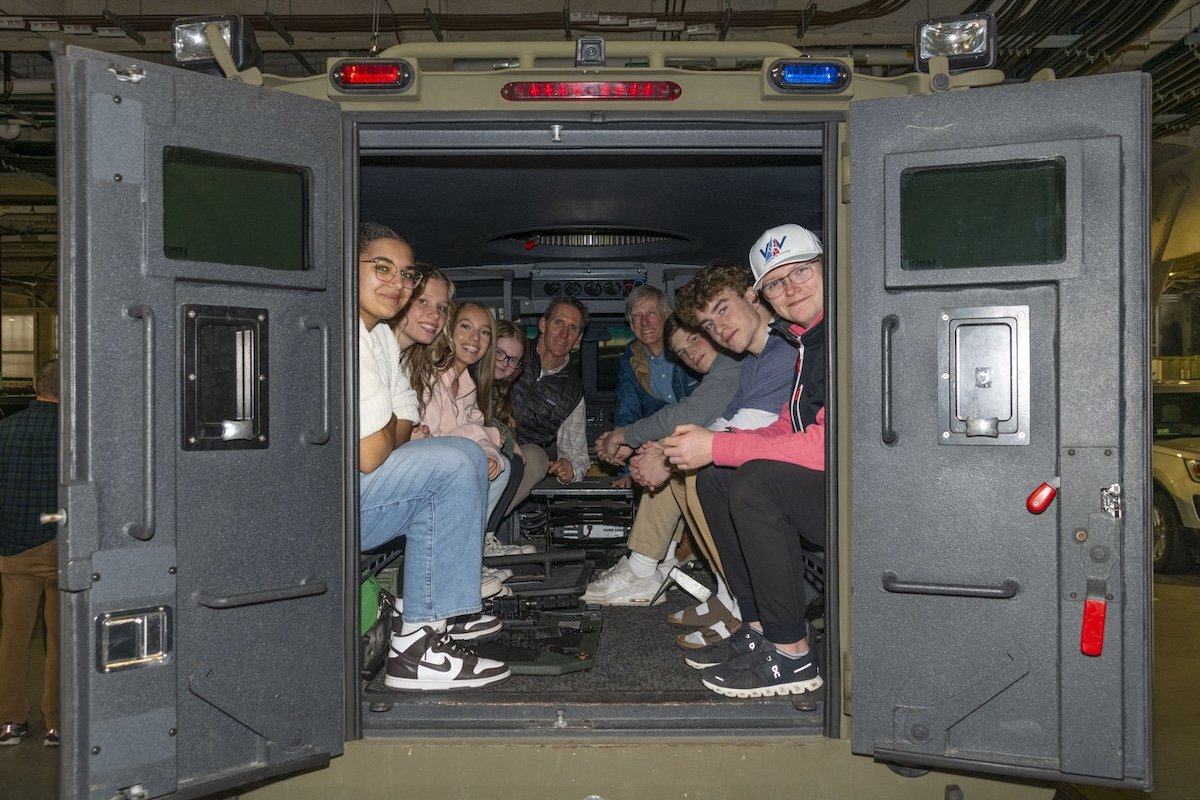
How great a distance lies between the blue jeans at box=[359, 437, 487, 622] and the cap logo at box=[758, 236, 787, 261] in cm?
130

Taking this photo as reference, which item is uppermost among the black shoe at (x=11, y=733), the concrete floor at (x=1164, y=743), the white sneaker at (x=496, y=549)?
the white sneaker at (x=496, y=549)

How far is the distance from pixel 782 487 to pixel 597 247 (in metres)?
3.14

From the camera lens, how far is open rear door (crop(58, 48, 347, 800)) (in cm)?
234

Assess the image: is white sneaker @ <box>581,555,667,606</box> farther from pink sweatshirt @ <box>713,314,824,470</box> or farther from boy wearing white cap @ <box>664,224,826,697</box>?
pink sweatshirt @ <box>713,314,824,470</box>

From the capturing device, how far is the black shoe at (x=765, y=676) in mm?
3117

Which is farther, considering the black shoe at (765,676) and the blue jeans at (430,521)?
the blue jeans at (430,521)

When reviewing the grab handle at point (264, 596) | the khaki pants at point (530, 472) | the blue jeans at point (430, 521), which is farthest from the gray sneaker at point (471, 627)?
the khaki pants at point (530, 472)

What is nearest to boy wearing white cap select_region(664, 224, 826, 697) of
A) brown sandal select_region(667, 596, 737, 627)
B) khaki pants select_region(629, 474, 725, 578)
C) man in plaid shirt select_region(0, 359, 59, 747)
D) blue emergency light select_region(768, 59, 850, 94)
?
blue emergency light select_region(768, 59, 850, 94)

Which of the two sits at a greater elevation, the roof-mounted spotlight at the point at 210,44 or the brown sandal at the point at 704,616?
the roof-mounted spotlight at the point at 210,44

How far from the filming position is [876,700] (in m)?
2.74

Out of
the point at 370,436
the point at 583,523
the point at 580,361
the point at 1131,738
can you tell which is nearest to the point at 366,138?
the point at 370,436

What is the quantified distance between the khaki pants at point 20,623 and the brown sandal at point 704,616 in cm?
313

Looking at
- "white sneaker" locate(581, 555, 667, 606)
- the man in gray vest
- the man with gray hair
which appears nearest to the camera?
"white sneaker" locate(581, 555, 667, 606)

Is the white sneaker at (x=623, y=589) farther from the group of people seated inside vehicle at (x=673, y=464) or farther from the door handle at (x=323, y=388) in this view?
the door handle at (x=323, y=388)
